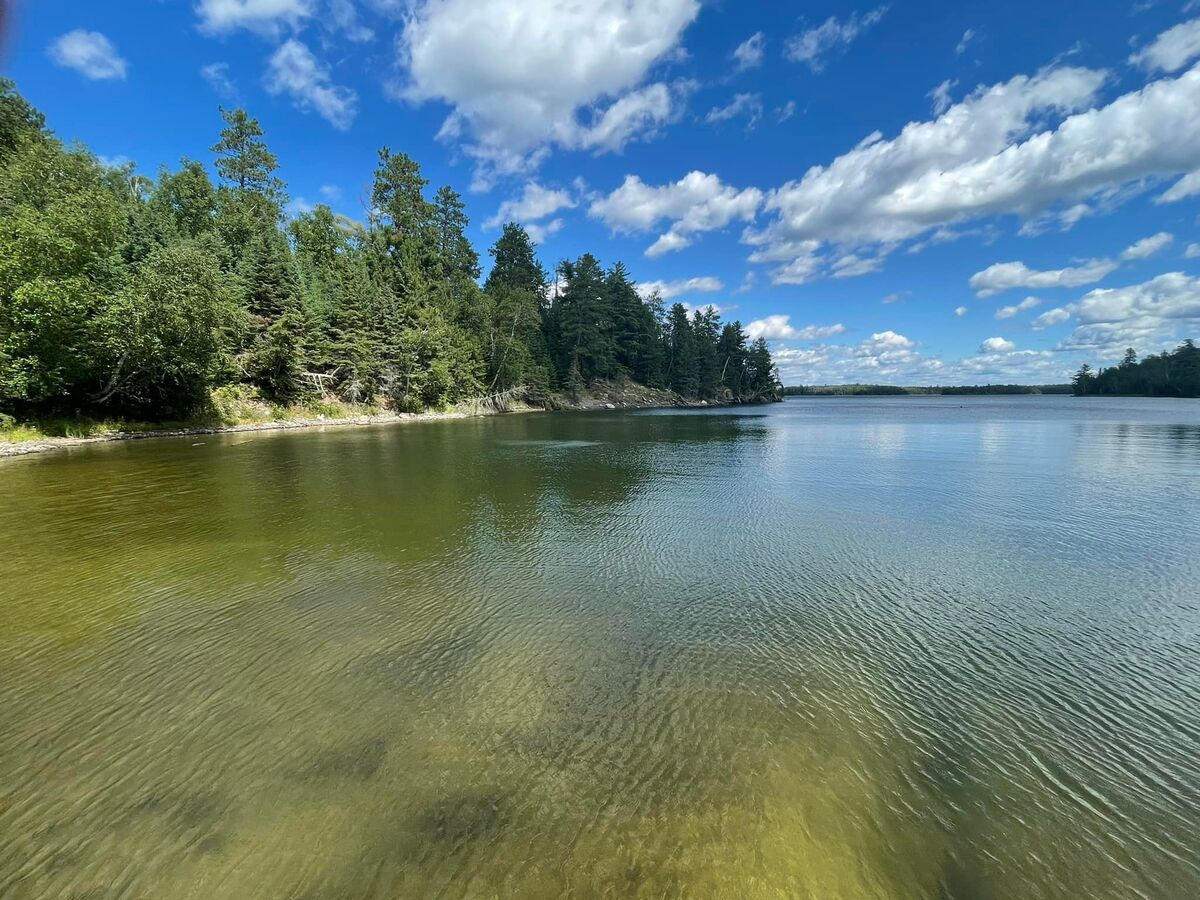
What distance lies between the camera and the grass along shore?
2631 centimetres

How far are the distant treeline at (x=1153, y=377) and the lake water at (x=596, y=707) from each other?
159 meters

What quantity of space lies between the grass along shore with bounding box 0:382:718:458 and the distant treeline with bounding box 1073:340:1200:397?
14660cm

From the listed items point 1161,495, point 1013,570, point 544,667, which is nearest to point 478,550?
point 544,667

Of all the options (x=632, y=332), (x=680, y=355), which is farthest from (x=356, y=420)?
(x=680, y=355)

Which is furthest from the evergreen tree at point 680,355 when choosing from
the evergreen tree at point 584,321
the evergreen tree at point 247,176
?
the evergreen tree at point 247,176

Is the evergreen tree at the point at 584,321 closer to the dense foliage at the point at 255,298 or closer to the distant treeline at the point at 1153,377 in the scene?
the dense foliage at the point at 255,298

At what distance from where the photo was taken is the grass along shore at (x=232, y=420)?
26312 mm

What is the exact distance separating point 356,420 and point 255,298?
14.1 m

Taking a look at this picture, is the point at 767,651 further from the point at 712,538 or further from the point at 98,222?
the point at 98,222

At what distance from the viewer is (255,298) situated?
46.9 m

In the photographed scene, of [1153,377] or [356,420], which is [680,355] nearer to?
[356,420]

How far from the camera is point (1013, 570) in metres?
9.94

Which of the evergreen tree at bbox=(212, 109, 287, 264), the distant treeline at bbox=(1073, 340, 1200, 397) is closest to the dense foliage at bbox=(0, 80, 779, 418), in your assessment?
the evergreen tree at bbox=(212, 109, 287, 264)

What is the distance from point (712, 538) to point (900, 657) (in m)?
5.66
